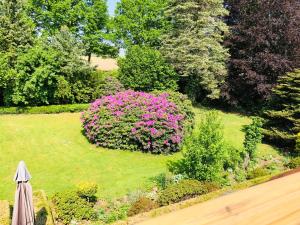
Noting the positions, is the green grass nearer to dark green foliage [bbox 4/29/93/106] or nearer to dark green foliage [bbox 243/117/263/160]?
dark green foliage [bbox 4/29/93/106]

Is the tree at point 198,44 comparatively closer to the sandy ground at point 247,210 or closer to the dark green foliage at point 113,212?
the dark green foliage at point 113,212

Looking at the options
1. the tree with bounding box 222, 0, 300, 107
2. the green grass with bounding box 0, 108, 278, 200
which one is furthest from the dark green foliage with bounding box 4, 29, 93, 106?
the tree with bounding box 222, 0, 300, 107

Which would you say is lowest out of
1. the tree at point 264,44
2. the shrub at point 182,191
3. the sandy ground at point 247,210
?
the shrub at point 182,191

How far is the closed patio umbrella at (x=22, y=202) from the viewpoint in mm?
8820

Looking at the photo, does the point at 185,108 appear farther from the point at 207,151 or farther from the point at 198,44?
the point at 198,44

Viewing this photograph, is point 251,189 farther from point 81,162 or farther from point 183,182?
point 81,162

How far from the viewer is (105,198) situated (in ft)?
44.1

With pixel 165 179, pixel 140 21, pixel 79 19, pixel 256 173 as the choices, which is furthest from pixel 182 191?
pixel 79 19

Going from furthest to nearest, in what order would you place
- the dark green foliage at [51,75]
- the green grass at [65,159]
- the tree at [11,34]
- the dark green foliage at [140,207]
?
the tree at [11,34], the dark green foliage at [51,75], the green grass at [65,159], the dark green foliage at [140,207]

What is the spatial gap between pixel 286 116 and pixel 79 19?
79.7 feet

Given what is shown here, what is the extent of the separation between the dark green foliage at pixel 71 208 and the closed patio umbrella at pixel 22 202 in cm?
253

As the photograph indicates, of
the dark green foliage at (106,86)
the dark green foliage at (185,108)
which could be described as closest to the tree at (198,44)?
the dark green foliage at (106,86)

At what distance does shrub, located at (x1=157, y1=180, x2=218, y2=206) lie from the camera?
12.5m

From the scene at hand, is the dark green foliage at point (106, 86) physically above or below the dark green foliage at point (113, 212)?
above
